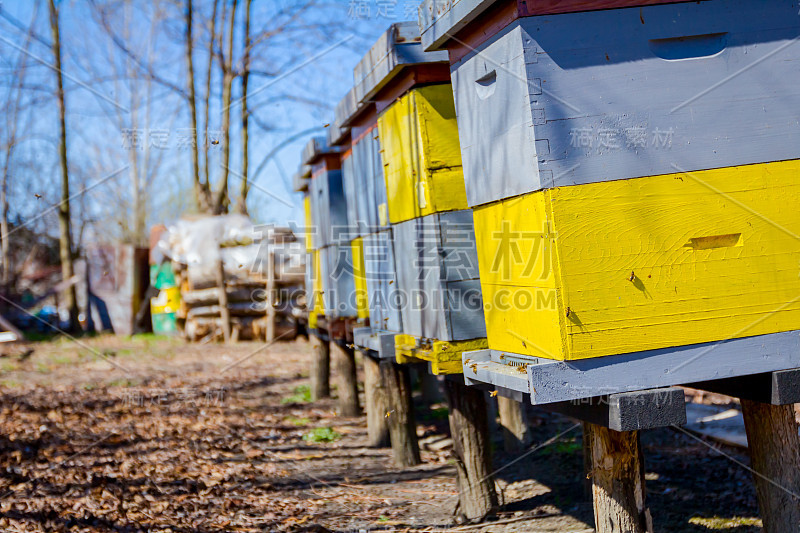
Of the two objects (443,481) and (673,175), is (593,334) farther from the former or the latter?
(443,481)

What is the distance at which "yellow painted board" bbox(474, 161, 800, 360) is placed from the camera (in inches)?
111

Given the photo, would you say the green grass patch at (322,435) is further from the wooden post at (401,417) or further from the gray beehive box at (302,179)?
the gray beehive box at (302,179)

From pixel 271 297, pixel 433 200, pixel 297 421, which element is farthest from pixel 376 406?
pixel 271 297

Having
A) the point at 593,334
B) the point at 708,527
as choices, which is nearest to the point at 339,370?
the point at 708,527

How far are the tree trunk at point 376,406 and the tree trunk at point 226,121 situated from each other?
10.6 meters

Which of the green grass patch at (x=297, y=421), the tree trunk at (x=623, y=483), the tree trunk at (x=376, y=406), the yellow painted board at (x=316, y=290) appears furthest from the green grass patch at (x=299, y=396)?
the tree trunk at (x=623, y=483)

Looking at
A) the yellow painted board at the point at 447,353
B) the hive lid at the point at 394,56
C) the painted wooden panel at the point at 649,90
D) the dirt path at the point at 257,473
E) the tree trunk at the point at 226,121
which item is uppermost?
the tree trunk at the point at 226,121

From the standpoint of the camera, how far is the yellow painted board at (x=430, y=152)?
13.3 feet

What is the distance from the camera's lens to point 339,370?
8.31m

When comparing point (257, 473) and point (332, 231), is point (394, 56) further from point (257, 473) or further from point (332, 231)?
point (257, 473)

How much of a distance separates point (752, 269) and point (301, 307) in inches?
473

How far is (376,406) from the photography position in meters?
7.05

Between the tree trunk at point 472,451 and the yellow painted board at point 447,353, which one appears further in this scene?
Result: the tree trunk at point 472,451

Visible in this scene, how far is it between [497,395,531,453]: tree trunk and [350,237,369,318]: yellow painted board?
1.43 meters
